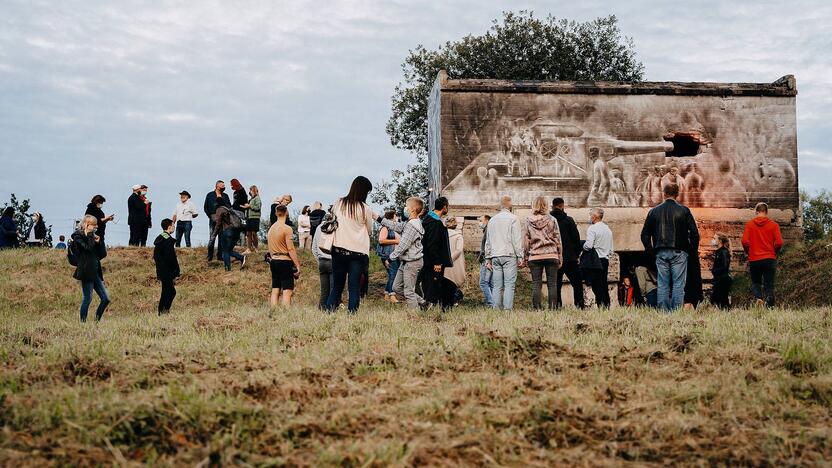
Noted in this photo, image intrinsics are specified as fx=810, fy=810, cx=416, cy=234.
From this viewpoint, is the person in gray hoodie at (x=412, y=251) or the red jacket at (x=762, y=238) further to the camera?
the red jacket at (x=762, y=238)

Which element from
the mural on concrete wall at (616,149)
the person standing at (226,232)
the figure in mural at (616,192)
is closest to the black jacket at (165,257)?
the person standing at (226,232)

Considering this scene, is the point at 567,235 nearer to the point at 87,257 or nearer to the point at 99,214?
the point at 87,257

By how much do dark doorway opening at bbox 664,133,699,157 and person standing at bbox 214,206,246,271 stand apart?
41.0ft

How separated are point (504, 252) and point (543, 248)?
2.08ft

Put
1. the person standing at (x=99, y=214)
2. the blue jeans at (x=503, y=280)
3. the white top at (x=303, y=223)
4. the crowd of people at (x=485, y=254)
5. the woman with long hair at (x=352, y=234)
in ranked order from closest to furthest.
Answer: the woman with long hair at (x=352, y=234), the crowd of people at (x=485, y=254), the blue jeans at (x=503, y=280), the person standing at (x=99, y=214), the white top at (x=303, y=223)

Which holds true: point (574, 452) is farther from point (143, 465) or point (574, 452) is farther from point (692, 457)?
point (143, 465)

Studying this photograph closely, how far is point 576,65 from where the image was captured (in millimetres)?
36312

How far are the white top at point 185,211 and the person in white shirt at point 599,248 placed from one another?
12.7 metres

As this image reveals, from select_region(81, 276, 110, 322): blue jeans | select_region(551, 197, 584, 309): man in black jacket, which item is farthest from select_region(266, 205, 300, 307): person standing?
select_region(551, 197, 584, 309): man in black jacket

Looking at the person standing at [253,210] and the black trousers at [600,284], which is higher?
the person standing at [253,210]

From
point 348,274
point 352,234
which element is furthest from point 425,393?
point 348,274

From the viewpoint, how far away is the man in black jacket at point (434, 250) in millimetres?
12219

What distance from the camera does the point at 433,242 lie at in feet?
40.0

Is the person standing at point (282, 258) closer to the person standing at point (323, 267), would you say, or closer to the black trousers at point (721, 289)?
the person standing at point (323, 267)
